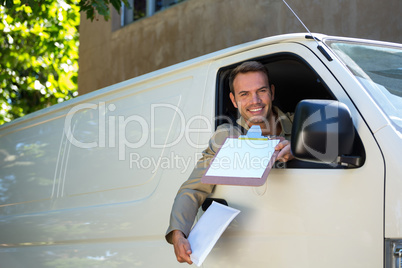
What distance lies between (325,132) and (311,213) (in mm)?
447

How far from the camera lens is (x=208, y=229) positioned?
3.04 m

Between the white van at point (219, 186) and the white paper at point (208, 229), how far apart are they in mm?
113

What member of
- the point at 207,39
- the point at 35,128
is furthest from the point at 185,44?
the point at 35,128

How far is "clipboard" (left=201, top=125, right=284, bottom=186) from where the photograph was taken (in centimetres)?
289

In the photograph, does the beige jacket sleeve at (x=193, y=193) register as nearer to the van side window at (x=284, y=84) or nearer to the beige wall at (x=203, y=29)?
the van side window at (x=284, y=84)

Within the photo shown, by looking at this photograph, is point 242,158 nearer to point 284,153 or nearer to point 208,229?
point 284,153

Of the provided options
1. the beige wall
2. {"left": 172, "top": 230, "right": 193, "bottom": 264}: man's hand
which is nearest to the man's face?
{"left": 172, "top": 230, "right": 193, "bottom": 264}: man's hand

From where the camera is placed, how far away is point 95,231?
398cm

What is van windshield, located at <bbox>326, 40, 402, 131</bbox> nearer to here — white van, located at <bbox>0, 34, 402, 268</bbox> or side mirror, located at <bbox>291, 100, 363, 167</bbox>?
white van, located at <bbox>0, 34, 402, 268</bbox>

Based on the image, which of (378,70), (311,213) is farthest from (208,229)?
(378,70)

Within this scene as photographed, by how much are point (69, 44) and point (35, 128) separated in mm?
8638

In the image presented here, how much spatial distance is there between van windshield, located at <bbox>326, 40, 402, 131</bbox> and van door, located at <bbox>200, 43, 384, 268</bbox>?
126mm

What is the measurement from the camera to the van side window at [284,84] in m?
3.39

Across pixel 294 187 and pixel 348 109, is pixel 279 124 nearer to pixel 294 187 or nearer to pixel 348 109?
pixel 294 187
